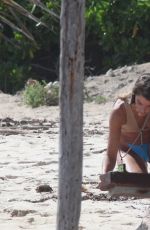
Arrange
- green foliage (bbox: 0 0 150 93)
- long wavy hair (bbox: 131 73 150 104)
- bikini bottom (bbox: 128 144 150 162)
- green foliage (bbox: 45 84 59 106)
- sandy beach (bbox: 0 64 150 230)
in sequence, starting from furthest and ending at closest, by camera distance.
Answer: green foliage (bbox: 0 0 150 93) < green foliage (bbox: 45 84 59 106) < bikini bottom (bbox: 128 144 150 162) < sandy beach (bbox: 0 64 150 230) < long wavy hair (bbox: 131 73 150 104)

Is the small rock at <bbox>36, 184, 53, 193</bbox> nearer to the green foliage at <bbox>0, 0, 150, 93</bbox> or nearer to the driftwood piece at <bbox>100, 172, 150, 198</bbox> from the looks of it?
the driftwood piece at <bbox>100, 172, 150, 198</bbox>

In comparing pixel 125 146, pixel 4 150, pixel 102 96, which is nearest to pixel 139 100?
pixel 125 146

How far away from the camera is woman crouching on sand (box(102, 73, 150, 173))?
539cm

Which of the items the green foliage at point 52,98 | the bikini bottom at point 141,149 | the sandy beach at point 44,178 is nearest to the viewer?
the sandy beach at point 44,178

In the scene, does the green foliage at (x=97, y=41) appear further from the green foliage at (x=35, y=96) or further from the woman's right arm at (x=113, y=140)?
the woman's right arm at (x=113, y=140)

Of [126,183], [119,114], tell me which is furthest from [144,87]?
[126,183]

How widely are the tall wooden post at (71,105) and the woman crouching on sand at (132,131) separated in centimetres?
169

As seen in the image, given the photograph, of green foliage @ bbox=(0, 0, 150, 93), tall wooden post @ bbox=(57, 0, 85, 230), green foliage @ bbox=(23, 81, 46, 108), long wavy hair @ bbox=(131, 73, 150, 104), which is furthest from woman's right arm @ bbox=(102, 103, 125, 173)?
green foliage @ bbox=(0, 0, 150, 93)

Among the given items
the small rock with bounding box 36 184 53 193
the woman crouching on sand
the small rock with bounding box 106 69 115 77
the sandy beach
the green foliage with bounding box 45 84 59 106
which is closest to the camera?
the woman crouching on sand

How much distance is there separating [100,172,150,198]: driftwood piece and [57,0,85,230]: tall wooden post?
1.00m

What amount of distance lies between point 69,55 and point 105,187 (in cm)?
137

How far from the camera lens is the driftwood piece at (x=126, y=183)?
186 inches

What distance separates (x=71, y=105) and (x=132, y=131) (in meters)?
2.10

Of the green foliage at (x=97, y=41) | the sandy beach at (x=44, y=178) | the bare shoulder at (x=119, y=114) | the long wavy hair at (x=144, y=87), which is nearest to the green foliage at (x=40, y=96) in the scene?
the sandy beach at (x=44, y=178)
